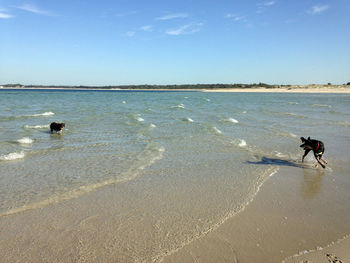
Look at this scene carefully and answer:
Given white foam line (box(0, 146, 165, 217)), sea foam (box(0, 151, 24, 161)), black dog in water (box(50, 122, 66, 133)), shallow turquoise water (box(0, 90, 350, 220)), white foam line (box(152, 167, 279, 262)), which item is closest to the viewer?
white foam line (box(152, 167, 279, 262))

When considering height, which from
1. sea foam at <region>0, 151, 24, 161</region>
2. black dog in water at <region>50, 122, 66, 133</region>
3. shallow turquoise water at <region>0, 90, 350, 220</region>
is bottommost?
shallow turquoise water at <region>0, 90, 350, 220</region>

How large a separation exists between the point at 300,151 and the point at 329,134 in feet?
18.1

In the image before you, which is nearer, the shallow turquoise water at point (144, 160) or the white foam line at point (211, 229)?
the white foam line at point (211, 229)

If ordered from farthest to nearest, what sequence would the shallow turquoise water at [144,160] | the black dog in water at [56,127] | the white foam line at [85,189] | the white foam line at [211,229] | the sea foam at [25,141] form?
the black dog in water at [56,127] → the sea foam at [25,141] → the shallow turquoise water at [144,160] → the white foam line at [85,189] → the white foam line at [211,229]

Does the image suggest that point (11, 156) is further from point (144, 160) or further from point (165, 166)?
point (165, 166)

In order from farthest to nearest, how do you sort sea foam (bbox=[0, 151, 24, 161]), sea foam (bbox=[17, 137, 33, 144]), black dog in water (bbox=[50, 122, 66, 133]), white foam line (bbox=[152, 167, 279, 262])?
1. black dog in water (bbox=[50, 122, 66, 133])
2. sea foam (bbox=[17, 137, 33, 144])
3. sea foam (bbox=[0, 151, 24, 161])
4. white foam line (bbox=[152, 167, 279, 262])

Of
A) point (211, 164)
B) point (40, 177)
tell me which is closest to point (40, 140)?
point (40, 177)

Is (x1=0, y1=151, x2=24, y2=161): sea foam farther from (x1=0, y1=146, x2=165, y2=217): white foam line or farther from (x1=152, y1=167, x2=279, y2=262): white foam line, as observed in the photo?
(x1=152, y1=167, x2=279, y2=262): white foam line

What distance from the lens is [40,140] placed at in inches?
507

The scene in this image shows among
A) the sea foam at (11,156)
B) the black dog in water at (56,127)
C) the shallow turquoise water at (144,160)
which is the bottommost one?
the shallow turquoise water at (144,160)

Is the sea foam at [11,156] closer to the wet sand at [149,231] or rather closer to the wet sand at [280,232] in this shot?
the wet sand at [149,231]

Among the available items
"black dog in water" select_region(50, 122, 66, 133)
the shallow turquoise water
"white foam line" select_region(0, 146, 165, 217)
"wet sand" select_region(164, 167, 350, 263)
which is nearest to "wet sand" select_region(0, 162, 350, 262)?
"wet sand" select_region(164, 167, 350, 263)

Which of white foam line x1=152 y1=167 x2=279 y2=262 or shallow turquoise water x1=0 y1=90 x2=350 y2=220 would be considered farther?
shallow turquoise water x1=0 y1=90 x2=350 y2=220

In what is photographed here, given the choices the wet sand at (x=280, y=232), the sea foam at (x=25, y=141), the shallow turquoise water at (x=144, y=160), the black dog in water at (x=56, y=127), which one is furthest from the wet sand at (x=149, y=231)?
the black dog in water at (x=56, y=127)
